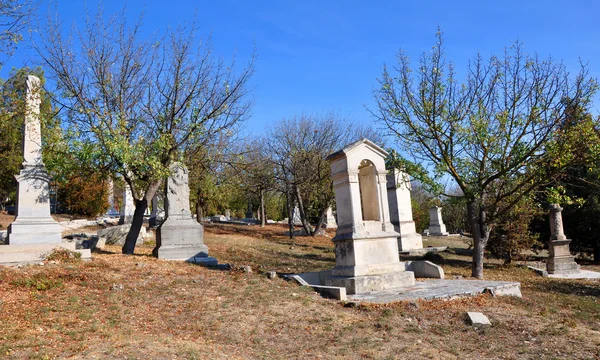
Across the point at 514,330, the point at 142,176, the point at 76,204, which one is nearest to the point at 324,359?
the point at 514,330

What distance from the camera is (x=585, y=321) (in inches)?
341

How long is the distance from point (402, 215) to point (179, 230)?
11593 millimetres

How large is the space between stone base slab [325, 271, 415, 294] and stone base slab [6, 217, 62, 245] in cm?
718

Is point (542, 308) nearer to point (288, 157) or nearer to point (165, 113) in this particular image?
point (165, 113)

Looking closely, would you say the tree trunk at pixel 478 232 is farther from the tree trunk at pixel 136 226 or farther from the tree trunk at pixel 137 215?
the tree trunk at pixel 136 226

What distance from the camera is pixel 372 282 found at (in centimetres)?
1020

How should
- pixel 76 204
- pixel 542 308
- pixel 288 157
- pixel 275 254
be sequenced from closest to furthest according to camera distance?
pixel 542 308, pixel 275 254, pixel 288 157, pixel 76 204

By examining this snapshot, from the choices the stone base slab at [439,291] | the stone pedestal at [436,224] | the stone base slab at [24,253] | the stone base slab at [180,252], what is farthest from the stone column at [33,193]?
the stone pedestal at [436,224]

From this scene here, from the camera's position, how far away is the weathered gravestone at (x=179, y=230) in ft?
43.4

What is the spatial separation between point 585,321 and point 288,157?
1917cm

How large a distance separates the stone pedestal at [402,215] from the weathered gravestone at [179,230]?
34.3 ft

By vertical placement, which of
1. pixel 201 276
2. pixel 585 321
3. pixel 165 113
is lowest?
pixel 585 321

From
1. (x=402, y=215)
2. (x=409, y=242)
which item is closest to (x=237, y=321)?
(x=409, y=242)

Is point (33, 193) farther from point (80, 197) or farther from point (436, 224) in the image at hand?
point (436, 224)
